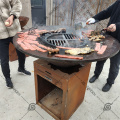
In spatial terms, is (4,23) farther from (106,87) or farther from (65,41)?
(106,87)

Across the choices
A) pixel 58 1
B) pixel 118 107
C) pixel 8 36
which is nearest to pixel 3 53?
pixel 8 36

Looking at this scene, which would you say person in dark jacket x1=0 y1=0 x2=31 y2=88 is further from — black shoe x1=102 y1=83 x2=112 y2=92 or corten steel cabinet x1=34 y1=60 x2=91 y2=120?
black shoe x1=102 y1=83 x2=112 y2=92

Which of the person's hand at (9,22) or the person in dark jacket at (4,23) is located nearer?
the person's hand at (9,22)

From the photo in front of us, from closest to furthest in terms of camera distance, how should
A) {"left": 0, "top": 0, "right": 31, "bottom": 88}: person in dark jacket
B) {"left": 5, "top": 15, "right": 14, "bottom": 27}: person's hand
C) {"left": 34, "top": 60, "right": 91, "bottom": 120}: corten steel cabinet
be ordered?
1. {"left": 34, "top": 60, "right": 91, "bottom": 120}: corten steel cabinet
2. {"left": 5, "top": 15, "right": 14, "bottom": 27}: person's hand
3. {"left": 0, "top": 0, "right": 31, "bottom": 88}: person in dark jacket

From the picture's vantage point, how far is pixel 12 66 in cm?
362

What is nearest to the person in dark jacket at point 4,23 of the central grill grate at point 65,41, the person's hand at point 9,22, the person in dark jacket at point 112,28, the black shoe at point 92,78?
the person's hand at point 9,22

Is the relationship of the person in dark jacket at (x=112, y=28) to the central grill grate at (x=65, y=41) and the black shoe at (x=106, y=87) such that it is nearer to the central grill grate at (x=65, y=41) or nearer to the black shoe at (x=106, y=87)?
the black shoe at (x=106, y=87)

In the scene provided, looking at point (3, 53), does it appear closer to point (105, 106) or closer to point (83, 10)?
point (105, 106)

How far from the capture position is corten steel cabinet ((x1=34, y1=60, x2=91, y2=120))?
169 cm

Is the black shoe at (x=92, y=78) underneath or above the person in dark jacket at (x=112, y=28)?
underneath

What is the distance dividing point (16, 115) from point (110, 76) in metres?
2.26

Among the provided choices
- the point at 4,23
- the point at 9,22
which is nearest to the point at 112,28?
the point at 9,22

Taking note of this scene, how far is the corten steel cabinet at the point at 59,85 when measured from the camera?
169 centimetres

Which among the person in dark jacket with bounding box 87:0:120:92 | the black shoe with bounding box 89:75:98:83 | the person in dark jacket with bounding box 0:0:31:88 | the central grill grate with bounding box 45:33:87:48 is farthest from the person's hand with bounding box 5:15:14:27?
the black shoe with bounding box 89:75:98:83
